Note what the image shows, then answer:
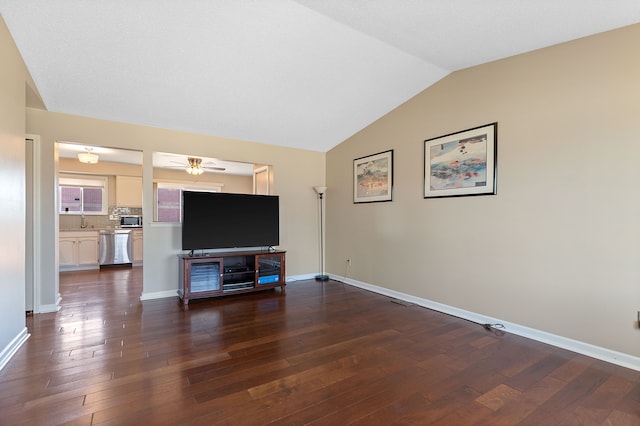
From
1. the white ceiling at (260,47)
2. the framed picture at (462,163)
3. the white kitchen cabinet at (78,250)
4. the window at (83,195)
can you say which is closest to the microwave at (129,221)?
the window at (83,195)

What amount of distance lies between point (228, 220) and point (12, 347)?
252cm

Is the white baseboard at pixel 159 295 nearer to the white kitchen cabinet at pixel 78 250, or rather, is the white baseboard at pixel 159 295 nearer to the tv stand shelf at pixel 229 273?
the tv stand shelf at pixel 229 273

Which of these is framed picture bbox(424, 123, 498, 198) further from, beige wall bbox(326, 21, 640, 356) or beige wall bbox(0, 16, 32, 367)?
beige wall bbox(0, 16, 32, 367)

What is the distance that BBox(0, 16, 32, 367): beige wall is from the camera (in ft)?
7.39

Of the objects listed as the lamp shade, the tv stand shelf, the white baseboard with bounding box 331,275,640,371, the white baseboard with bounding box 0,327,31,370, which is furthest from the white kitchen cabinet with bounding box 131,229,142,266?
the white baseboard with bounding box 331,275,640,371

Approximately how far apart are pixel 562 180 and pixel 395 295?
241 cm

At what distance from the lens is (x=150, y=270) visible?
4137 mm

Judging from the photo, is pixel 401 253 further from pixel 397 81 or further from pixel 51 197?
pixel 51 197

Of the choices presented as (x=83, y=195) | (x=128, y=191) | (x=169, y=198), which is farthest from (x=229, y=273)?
(x=83, y=195)

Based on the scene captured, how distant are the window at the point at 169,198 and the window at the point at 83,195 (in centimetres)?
111

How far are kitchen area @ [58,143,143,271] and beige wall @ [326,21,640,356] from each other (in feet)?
19.1

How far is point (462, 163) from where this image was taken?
11.2 ft

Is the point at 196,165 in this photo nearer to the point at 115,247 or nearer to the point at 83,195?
the point at 115,247

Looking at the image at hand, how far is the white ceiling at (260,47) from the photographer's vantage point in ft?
7.63
